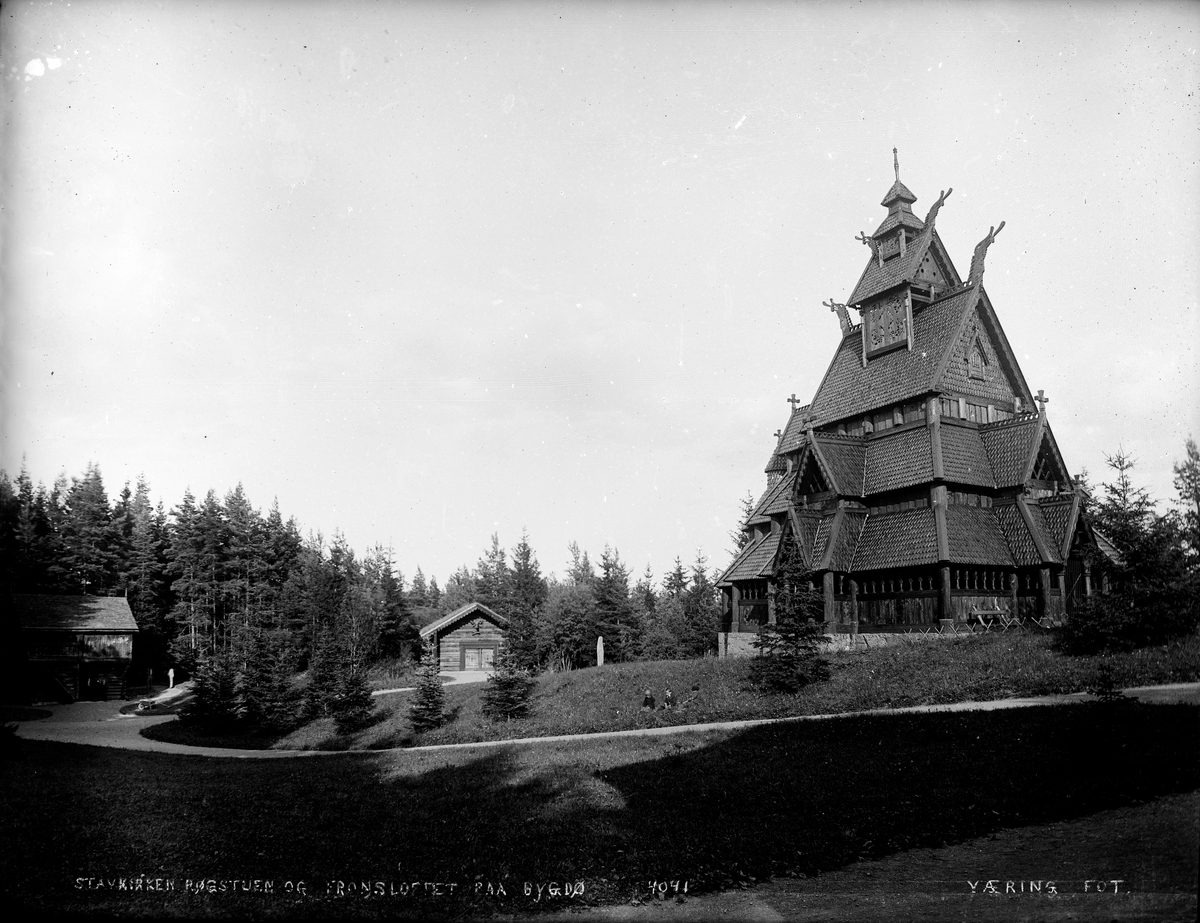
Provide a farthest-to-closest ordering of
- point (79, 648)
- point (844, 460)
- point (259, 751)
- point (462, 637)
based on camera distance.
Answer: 1. point (462, 637)
2. point (79, 648)
3. point (844, 460)
4. point (259, 751)

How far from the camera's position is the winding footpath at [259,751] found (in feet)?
53.9

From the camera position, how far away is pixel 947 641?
24.4 meters

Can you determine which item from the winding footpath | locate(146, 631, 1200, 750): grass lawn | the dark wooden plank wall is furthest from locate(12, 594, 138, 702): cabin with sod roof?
the dark wooden plank wall

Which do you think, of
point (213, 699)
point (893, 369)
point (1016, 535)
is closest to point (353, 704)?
point (213, 699)

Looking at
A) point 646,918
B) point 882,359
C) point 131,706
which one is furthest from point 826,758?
point 131,706

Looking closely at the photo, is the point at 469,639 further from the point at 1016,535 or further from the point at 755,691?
the point at 1016,535

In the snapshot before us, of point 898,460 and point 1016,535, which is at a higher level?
point 898,460

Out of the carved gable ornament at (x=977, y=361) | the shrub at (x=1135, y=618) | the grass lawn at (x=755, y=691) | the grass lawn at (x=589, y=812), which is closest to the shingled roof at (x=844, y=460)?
the carved gable ornament at (x=977, y=361)

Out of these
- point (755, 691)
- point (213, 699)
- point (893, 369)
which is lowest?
point (213, 699)

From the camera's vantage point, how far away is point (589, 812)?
1245 centimetres

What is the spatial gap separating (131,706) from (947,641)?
128ft

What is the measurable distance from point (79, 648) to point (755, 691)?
108 ft

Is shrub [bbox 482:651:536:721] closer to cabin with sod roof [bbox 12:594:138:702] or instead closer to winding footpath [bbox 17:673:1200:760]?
winding footpath [bbox 17:673:1200:760]

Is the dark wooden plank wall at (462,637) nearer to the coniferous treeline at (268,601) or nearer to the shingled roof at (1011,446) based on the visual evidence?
the coniferous treeline at (268,601)
